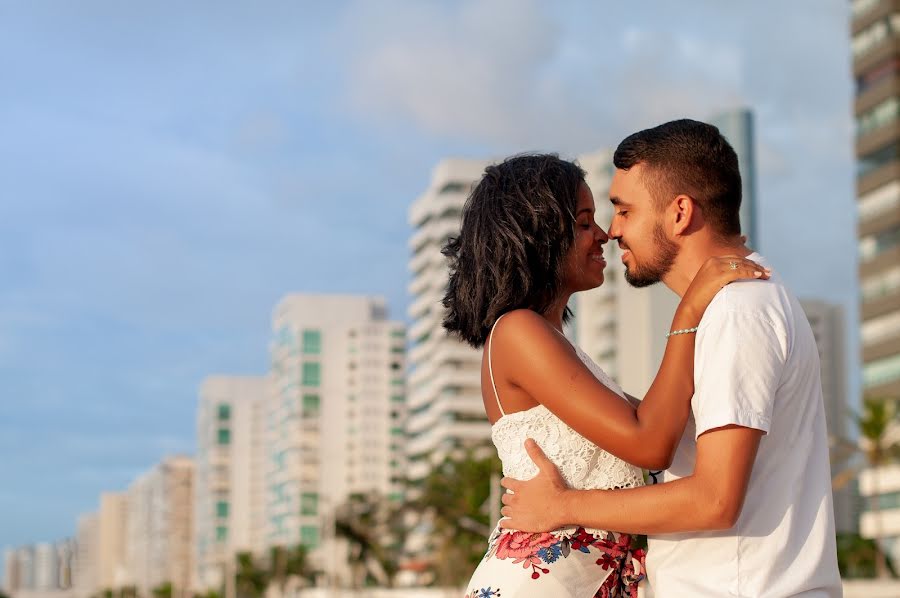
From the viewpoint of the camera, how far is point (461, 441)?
110625 mm

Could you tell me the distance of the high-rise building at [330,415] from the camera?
142500 mm

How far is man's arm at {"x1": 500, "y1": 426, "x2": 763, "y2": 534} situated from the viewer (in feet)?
10.9

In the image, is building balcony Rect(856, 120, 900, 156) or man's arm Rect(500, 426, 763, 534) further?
building balcony Rect(856, 120, 900, 156)

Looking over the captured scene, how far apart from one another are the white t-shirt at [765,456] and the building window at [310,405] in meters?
146

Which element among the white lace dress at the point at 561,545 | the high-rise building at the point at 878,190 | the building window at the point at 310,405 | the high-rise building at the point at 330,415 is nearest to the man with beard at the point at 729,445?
the white lace dress at the point at 561,545

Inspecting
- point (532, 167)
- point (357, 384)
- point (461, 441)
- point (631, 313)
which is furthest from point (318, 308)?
point (532, 167)

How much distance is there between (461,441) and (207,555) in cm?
7129

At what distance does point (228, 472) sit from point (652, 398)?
175m

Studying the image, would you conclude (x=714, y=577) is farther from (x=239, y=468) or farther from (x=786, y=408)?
(x=239, y=468)

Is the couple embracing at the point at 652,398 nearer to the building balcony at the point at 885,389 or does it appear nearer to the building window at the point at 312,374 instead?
the building balcony at the point at 885,389

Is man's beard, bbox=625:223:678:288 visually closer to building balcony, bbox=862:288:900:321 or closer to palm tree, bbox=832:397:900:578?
palm tree, bbox=832:397:900:578

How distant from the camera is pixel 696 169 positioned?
370 cm

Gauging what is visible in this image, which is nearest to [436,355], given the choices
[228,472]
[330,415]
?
[330,415]

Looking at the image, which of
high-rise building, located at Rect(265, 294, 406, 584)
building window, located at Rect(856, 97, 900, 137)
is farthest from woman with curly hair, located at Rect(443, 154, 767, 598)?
high-rise building, located at Rect(265, 294, 406, 584)
